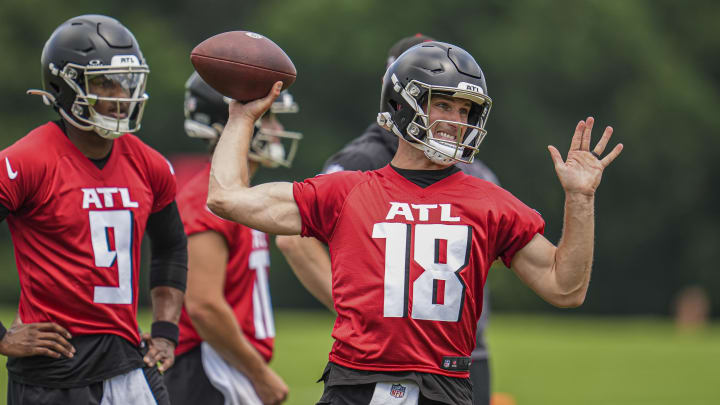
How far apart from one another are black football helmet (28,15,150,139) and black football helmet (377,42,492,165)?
1090mm

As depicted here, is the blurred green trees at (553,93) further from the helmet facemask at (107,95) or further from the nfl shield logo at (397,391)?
the nfl shield logo at (397,391)

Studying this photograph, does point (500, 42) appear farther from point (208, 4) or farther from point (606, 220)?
point (208, 4)

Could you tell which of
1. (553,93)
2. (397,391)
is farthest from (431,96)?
(553,93)

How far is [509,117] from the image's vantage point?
3419cm

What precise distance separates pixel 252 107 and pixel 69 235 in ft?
3.02

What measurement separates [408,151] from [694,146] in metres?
31.5

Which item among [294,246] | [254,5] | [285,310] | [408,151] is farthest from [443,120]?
[254,5]

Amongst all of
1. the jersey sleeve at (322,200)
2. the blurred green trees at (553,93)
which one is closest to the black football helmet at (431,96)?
the jersey sleeve at (322,200)

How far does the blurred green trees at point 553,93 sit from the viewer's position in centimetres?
3306

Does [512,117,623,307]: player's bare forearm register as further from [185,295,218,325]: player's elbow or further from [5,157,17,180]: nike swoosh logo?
[5,157,17,180]: nike swoosh logo

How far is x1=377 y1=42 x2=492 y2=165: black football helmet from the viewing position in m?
3.82

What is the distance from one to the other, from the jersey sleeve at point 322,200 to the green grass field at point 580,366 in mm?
6906

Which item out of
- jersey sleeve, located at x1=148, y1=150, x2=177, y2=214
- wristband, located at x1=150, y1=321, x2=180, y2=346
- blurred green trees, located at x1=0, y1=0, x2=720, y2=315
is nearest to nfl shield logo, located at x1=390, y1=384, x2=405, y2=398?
wristband, located at x1=150, y1=321, x2=180, y2=346

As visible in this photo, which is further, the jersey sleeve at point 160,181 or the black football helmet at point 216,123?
the black football helmet at point 216,123
